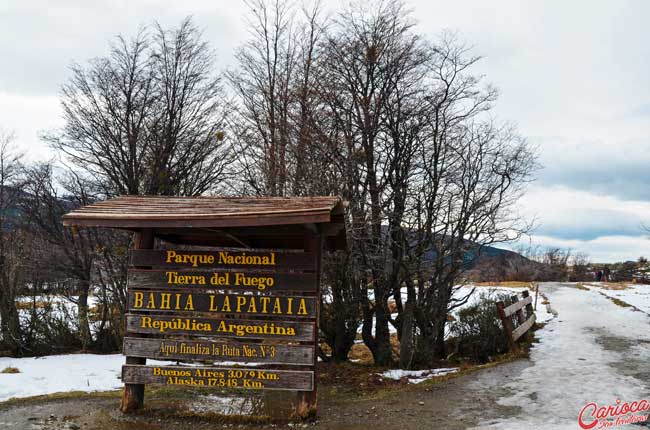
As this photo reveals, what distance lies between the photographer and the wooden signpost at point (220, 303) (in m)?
7.06

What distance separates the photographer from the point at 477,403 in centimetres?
767

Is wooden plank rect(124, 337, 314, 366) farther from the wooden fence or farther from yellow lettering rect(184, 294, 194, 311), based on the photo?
the wooden fence

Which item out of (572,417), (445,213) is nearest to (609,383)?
(572,417)

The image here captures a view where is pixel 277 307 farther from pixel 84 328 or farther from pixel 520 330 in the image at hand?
pixel 84 328

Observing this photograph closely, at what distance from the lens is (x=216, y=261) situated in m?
7.39

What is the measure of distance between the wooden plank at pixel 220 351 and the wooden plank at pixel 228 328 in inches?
4.8

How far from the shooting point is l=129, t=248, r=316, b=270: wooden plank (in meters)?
7.31

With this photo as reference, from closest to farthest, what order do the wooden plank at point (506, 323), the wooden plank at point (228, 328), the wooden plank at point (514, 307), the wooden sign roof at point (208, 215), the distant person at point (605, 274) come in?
the wooden sign roof at point (208, 215)
the wooden plank at point (228, 328)
the wooden plank at point (506, 323)
the wooden plank at point (514, 307)
the distant person at point (605, 274)

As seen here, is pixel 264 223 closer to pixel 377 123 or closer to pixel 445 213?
pixel 377 123

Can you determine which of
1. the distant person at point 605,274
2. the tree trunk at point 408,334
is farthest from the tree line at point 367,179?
the distant person at point 605,274

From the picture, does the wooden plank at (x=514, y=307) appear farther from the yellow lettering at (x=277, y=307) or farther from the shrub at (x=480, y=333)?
the yellow lettering at (x=277, y=307)

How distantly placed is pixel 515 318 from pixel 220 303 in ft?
28.8

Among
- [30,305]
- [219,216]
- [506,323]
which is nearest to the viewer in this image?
[219,216]

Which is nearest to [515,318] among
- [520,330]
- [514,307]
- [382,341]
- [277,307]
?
[520,330]
